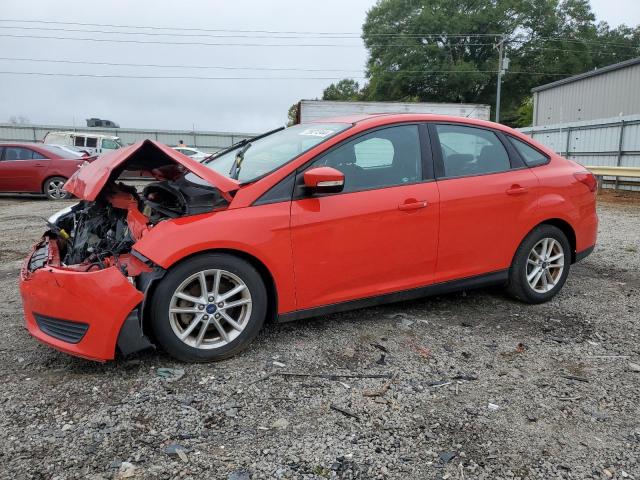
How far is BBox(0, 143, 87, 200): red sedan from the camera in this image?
1241 cm

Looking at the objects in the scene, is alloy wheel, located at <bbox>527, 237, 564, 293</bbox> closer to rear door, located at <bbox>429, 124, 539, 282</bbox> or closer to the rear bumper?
rear door, located at <bbox>429, 124, 539, 282</bbox>

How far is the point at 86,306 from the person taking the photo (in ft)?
9.10


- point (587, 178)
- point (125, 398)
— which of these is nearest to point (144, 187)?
point (125, 398)

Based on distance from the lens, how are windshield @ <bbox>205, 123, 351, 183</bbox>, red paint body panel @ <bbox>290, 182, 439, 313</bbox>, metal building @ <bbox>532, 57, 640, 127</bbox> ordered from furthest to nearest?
1. metal building @ <bbox>532, 57, 640, 127</bbox>
2. windshield @ <bbox>205, 123, 351, 183</bbox>
3. red paint body panel @ <bbox>290, 182, 439, 313</bbox>

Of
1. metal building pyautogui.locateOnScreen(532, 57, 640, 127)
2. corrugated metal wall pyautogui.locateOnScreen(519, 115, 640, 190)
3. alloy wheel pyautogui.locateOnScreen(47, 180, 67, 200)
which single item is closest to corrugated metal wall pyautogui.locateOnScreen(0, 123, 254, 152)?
metal building pyautogui.locateOnScreen(532, 57, 640, 127)

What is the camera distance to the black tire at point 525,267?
4.09m

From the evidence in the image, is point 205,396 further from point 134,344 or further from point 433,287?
point 433,287

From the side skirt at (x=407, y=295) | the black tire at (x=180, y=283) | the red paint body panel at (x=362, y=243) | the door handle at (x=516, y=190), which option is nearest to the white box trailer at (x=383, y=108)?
the door handle at (x=516, y=190)

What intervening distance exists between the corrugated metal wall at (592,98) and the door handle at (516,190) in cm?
2103

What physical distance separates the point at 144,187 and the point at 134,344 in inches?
50.6

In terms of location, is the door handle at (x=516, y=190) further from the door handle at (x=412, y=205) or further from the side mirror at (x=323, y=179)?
the side mirror at (x=323, y=179)

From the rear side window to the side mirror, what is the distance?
71.5 inches

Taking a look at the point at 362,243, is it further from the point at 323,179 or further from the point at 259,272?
the point at 259,272

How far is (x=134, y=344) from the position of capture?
2852 millimetres
